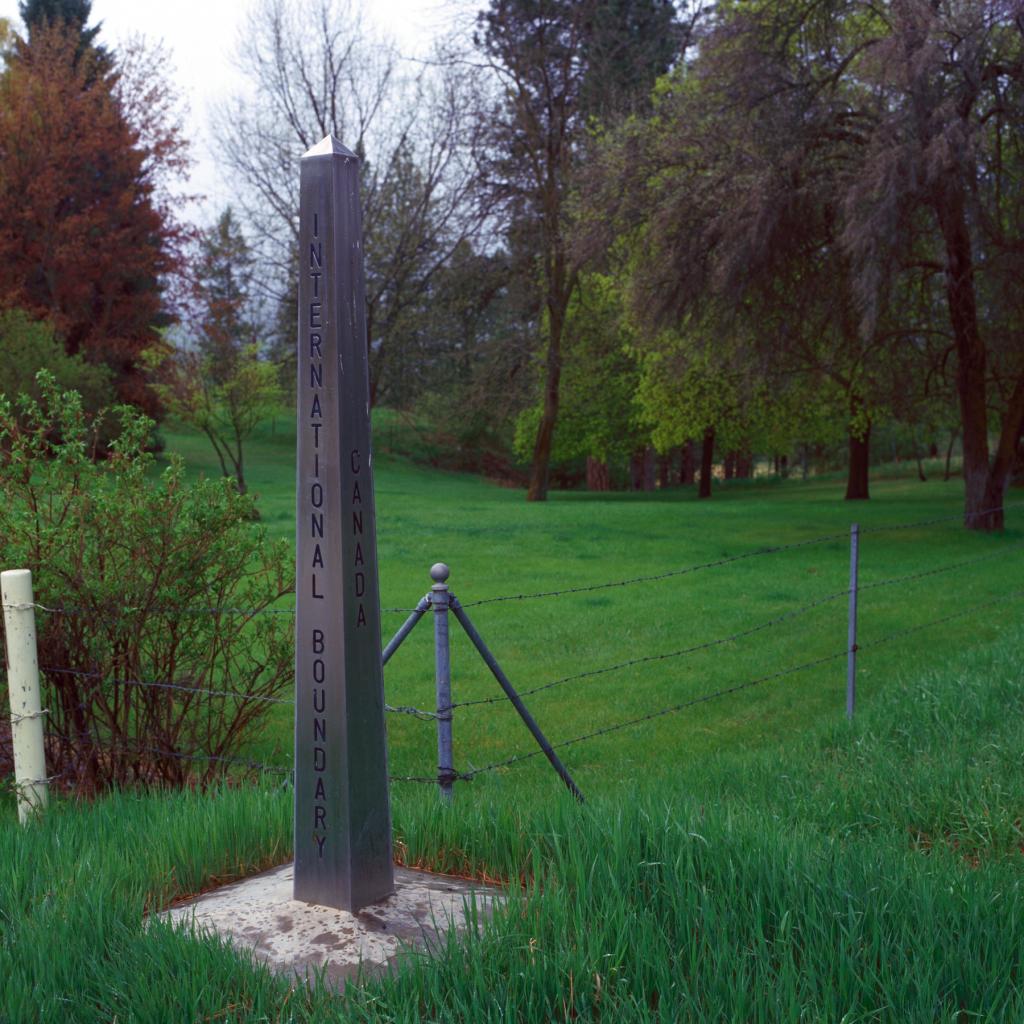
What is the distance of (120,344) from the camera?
37.2 metres

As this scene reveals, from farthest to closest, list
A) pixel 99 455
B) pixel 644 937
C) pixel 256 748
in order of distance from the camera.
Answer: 1. pixel 99 455
2. pixel 256 748
3. pixel 644 937

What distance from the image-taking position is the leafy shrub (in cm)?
623

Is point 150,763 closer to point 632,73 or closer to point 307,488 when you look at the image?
point 307,488

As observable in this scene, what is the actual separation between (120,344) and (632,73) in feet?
62.0

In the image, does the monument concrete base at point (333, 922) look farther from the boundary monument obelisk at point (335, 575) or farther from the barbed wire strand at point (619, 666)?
the barbed wire strand at point (619, 666)

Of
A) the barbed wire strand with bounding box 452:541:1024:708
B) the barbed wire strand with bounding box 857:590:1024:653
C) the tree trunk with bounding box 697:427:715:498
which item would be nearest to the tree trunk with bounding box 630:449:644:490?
the tree trunk with bounding box 697:427:715:498

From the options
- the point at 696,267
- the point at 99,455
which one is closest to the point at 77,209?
the point at 99,455

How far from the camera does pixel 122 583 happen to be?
245 inches

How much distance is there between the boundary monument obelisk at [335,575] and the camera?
3.63 m

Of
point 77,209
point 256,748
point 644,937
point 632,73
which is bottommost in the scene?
point 256,748

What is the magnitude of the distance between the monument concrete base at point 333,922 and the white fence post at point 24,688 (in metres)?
1.98

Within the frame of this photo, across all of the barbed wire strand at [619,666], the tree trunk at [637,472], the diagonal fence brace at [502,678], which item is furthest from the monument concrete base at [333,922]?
the tree trunk at [637,472]

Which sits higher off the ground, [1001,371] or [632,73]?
[632,73]

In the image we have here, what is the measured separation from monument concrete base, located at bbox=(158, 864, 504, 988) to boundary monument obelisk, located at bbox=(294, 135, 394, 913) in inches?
4.1
